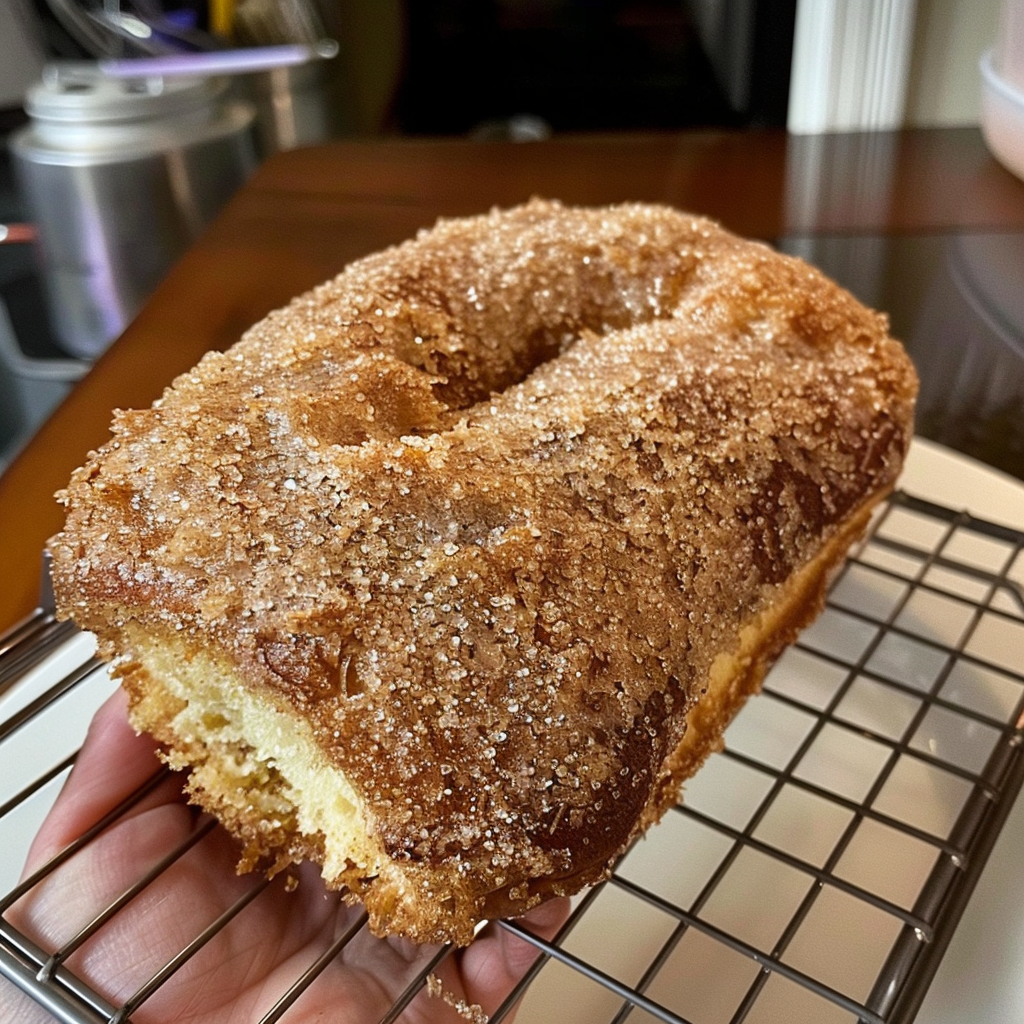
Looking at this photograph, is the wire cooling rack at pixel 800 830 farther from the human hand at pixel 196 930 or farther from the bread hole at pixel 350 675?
the bread hole at pixel 350 675

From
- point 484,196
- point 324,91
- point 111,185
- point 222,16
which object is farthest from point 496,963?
point 324,91

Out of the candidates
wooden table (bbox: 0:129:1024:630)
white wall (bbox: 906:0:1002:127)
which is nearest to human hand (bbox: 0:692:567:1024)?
wooden table (bbox: 0:129:1024:630)

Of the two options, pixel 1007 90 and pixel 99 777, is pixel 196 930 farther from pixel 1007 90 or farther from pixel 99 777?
pixel 1007 90

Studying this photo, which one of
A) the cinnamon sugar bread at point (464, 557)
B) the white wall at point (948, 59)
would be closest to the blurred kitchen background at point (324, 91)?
the white wall at point (948, 59)

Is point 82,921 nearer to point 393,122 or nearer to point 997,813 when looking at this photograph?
point 997,813

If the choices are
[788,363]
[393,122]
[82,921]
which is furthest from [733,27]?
[82,921]

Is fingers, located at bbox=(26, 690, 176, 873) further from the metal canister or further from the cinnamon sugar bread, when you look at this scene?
the metal canister
